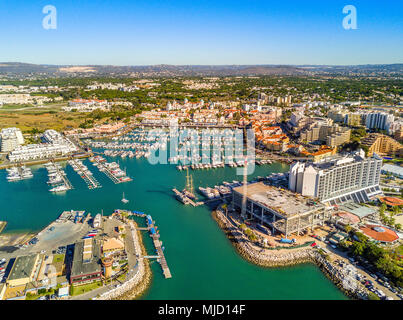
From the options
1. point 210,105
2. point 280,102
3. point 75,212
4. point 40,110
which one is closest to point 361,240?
point 75,212

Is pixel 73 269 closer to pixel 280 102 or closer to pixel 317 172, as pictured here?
pixel 317 172

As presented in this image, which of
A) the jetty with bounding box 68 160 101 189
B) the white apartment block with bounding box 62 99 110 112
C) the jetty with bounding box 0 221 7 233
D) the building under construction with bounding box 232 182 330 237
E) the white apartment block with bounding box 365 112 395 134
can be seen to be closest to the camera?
the building under construction with bounding box 232 182 330 237

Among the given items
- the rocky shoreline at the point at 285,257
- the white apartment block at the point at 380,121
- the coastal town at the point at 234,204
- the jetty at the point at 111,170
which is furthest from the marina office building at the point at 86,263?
the white apartment block at the point at 380,121

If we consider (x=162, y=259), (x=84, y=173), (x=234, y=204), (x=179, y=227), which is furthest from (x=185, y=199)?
(x=84, y=173)

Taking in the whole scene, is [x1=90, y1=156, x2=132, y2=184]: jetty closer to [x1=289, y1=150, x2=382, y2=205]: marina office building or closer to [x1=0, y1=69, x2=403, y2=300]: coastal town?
[x1=0, y1=69, x2=403, y2=300]: coastal town

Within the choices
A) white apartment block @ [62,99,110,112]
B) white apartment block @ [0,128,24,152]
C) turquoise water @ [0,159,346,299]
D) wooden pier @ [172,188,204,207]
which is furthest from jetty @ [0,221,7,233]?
white apartment block @ [62,99,110,112]
